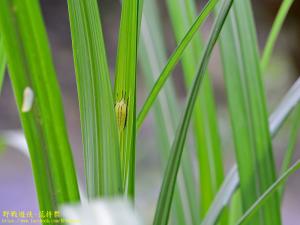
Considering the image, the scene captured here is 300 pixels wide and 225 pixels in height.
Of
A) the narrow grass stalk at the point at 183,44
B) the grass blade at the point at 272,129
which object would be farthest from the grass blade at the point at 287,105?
the narrow grass stalk at the point at 183,44

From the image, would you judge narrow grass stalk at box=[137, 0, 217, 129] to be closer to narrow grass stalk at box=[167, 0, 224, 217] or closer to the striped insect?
the striped insect

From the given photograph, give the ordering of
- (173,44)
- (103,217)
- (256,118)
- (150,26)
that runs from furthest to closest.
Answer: (173,44), (150,26), (256,118), (103,217)

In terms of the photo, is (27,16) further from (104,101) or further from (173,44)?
(173,44)

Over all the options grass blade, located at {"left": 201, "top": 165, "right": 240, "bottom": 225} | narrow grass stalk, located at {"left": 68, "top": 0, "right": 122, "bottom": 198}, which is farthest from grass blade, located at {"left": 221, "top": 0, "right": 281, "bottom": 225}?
narrow grass stalk, located at {"left": 68, "top": 0, "right": 122, "bottom": 198}

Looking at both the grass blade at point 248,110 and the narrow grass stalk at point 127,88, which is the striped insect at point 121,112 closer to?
the narrow grass stalk at point 127,88

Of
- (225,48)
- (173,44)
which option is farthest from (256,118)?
(173,44)

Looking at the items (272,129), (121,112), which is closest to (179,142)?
(121,112)
